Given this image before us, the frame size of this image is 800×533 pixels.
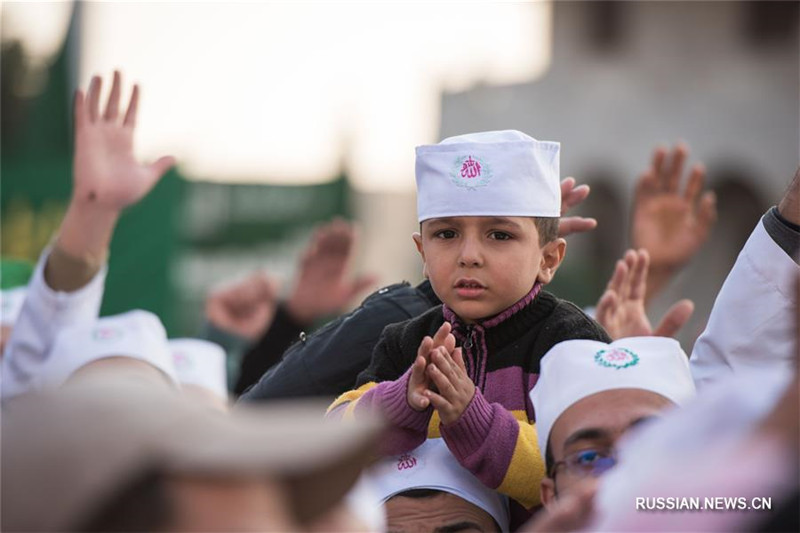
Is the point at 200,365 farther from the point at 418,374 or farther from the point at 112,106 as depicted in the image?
the point at 418,374

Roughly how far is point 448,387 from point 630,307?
1714 millimetres

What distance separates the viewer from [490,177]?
11.3 ft

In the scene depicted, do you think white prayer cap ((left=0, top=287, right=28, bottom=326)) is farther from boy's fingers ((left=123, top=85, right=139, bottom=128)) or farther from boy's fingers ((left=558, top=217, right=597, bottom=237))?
boy's fingers ((left=558, top=217, right=597, bottom=237))

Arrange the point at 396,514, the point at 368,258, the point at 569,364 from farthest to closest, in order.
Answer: the point at 368,258, the point at 396,514, the point at 569,364

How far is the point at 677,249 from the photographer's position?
5324 mm

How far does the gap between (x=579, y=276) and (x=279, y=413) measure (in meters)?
21.9

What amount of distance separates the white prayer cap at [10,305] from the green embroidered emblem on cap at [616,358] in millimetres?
3636

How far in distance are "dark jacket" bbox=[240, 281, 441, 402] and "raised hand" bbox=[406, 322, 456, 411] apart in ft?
2.80

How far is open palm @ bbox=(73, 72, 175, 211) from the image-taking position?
511 centimetres

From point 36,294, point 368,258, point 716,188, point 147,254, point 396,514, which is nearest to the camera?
point 396,514

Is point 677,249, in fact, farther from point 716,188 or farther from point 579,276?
point 716,188

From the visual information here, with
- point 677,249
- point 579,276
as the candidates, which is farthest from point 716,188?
point 677,249

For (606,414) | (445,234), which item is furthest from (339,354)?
(606,414)

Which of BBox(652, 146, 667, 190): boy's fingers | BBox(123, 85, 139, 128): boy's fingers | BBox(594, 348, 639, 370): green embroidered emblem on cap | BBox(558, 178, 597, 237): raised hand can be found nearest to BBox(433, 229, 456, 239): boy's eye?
BBox(558, 178, 597, 237): raised hand
